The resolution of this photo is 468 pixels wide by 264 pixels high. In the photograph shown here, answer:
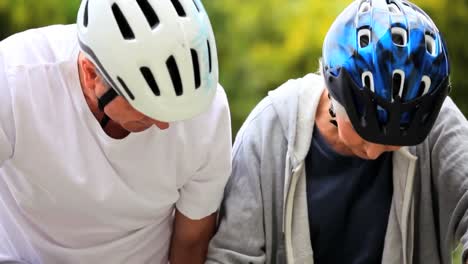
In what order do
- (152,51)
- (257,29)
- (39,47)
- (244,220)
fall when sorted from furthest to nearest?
(257,29)
(244,220)
(39,47)
(152,51)

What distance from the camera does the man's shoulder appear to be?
1243 millimetres

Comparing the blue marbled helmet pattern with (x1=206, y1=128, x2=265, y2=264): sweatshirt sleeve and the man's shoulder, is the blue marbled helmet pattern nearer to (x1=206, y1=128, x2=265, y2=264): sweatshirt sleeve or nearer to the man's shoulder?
(x1=206, y1=128, x2=265, y2=264): sweatshirt sleeve

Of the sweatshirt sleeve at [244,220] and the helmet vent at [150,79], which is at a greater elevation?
the helmet vent at [150,79]

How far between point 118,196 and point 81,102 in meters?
0.17

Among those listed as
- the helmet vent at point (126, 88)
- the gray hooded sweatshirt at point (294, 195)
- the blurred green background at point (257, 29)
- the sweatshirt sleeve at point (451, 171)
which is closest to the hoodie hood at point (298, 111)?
the gray hooded sweatshirt at point (294, 195)

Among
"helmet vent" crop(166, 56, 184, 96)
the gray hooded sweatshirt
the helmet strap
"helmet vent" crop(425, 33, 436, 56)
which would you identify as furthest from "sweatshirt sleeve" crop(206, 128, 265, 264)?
"helmet vent" crop(425, 33, 436, 56)

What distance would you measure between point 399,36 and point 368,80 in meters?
0.09

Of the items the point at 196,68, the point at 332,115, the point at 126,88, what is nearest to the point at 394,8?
the point at 332,115

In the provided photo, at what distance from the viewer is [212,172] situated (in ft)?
4.50

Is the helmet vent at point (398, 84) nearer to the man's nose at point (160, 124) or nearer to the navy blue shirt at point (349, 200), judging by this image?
the navy blue shirt at point (349, 200)

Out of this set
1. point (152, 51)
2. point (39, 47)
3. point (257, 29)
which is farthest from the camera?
point (257, 29)

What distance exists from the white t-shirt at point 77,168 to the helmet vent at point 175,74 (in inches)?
5.9

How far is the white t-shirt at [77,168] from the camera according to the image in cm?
125

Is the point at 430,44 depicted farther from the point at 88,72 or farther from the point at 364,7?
the point at 88,72
